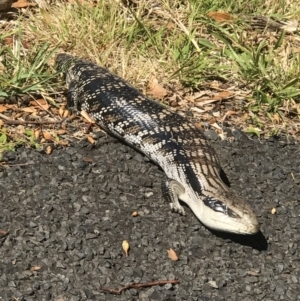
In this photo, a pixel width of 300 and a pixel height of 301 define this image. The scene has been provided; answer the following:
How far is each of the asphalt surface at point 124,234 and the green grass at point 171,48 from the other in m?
0.99

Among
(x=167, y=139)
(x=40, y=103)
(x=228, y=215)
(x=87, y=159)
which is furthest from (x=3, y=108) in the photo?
(x=228, y=215)

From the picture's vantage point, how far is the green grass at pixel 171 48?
7117 millimetres

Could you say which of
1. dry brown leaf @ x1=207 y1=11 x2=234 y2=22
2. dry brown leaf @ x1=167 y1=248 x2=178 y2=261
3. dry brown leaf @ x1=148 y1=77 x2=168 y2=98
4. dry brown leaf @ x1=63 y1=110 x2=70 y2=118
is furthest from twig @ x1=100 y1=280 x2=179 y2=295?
dry brown leaf @ x1=207 y1=11 x2=234 y2=22

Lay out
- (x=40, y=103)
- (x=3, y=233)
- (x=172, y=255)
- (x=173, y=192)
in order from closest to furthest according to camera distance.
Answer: (x=3, y=233)
(x=172, y=255)
(x=173, y=192)
(x=40, y=103)

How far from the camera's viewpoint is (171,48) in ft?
24.7

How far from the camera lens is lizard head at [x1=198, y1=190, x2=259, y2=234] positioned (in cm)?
539

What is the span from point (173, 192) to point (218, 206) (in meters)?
0.44

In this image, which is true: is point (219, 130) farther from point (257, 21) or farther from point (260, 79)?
point (257, 21)

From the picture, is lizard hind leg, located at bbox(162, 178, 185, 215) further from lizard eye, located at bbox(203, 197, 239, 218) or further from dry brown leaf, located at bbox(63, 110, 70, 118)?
dry brown leaf, located at bbox(63, 110, 70, 118)

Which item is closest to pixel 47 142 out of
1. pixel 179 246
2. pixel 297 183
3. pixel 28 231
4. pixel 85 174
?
pixel 85 174

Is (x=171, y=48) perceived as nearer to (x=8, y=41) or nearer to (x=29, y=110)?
(x=8, y=41)

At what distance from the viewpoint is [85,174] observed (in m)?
5.88

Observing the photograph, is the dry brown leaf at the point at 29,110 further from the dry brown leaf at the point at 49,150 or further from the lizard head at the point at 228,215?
the lizard head at the point at 228,215

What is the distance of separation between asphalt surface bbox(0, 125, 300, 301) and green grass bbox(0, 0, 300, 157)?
99 cm
